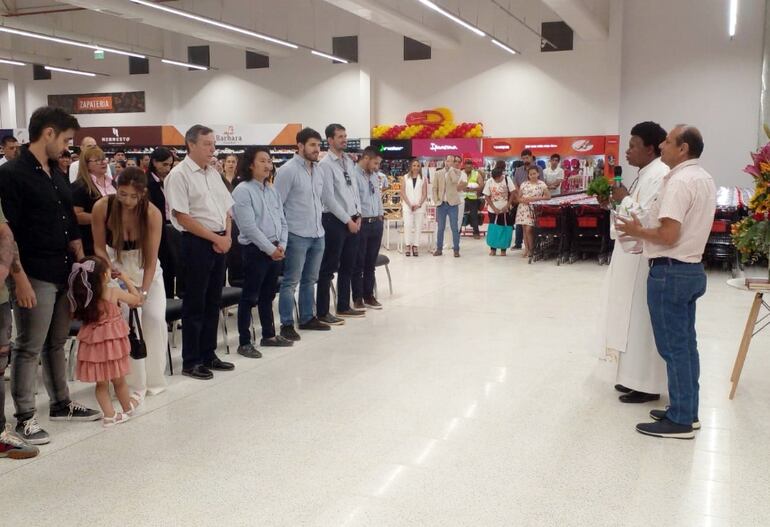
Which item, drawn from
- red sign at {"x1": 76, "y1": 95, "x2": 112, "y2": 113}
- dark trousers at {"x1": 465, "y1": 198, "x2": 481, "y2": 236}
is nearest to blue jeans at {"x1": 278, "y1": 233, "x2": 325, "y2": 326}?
dark trousers at {"x1": 465, "y1": 198, "x2": 481, "y2": 236}

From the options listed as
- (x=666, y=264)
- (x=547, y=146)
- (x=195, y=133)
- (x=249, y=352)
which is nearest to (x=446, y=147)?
(x=547, y=146)

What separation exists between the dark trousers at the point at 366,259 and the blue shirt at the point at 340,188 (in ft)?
1.32

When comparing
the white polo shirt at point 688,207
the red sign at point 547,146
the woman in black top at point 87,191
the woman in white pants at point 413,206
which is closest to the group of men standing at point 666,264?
the white polo shirt at point 688,207

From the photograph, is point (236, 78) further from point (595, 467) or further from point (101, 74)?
point (595, 467)

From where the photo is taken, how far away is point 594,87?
1653cm

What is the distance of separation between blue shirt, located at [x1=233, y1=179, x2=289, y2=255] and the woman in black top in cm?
102

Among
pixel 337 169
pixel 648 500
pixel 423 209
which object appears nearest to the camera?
pixel 648 500

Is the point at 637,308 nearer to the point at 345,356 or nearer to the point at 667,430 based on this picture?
the point at 667,430

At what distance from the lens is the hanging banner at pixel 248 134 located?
18016mm

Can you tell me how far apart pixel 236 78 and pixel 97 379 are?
1784 cm

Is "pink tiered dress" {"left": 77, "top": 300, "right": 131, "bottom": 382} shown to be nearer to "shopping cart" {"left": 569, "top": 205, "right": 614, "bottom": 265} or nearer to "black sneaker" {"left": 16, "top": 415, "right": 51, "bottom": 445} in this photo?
"black sneaker" {"left": 16, "top": 415, "right": 51, "bottom": 445}

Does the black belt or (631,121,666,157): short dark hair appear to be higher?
(631,121,666,157): short dark hair

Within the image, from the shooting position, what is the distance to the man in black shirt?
3.47 metres

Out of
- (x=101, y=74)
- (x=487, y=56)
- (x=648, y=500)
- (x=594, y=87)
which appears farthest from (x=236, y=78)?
(x=648, y=500)
